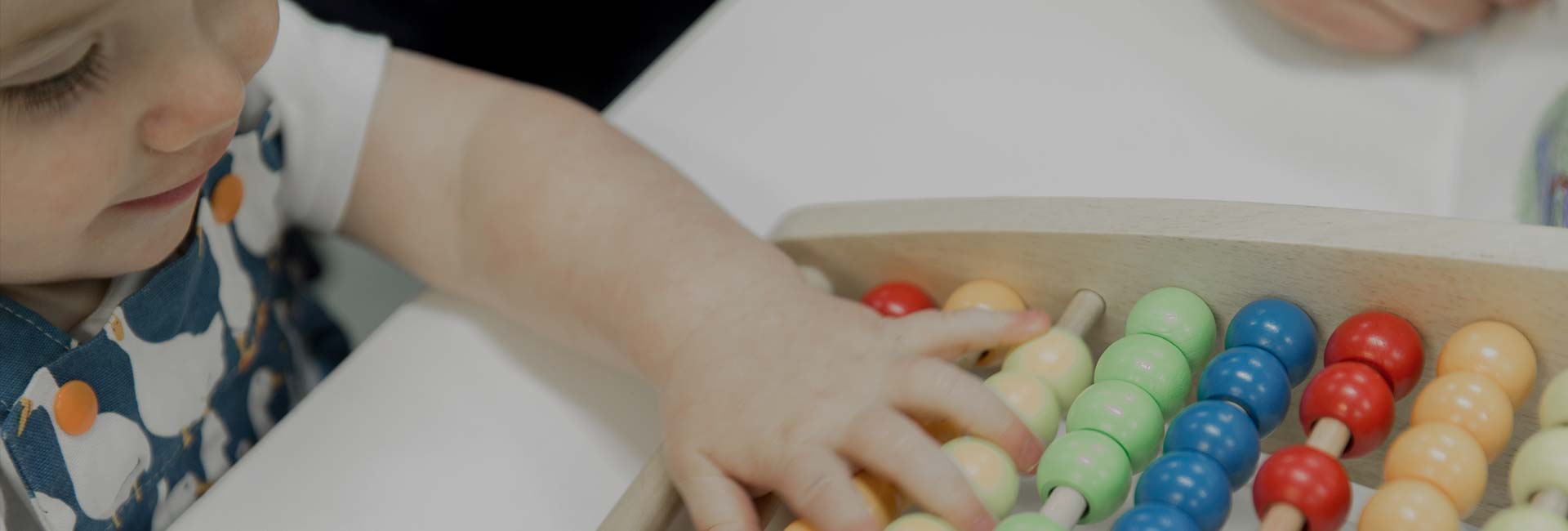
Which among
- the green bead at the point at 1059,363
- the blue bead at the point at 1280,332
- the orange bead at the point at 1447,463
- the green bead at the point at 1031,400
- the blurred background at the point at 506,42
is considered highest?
the orange bead at the point at 1447,463

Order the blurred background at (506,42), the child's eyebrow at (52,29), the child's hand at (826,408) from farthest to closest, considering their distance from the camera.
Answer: the blurred background at (506,42) → the child's hand at (826,408) → the child's eyebrow at (52,29)

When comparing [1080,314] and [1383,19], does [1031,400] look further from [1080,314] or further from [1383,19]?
[1383,19]

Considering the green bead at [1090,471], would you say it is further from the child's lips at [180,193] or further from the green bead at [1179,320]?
the child's lips at [180,193]

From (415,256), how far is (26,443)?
0.59 feet

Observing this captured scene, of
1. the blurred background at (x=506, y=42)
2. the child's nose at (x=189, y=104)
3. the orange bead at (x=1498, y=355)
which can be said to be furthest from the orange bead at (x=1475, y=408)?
the blurred background at (x=506, y=42)

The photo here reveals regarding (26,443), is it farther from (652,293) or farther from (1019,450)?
(1019,450)

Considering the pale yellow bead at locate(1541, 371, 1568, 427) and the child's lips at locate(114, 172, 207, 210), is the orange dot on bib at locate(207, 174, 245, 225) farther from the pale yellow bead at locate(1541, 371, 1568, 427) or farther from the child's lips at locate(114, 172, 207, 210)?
the pale yellow bead at locate(1541, 371, 1568, 427)

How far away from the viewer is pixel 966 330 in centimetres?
49

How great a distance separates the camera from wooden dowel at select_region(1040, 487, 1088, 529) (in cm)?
43

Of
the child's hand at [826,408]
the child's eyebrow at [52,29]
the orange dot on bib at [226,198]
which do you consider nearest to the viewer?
the child's eyebrow at [52,29]

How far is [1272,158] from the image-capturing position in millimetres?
599

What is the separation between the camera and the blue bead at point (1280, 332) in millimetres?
454

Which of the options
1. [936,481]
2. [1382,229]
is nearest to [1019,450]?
[936,481]

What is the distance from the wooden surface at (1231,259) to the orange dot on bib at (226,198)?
0.25 metres
